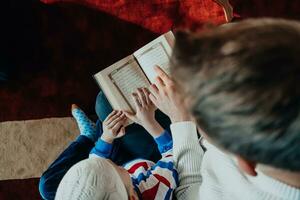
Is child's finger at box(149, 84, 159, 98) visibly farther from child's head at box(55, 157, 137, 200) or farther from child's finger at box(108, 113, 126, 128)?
child's head at box(55, 157, 137, 200)

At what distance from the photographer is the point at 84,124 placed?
4.26 feet

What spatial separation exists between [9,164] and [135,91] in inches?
22.3

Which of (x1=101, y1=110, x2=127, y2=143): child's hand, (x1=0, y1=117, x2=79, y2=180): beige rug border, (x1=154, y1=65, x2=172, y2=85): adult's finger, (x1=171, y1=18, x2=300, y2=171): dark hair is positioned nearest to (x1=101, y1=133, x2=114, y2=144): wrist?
(x1=101, y1=110, x2=127, y2=143): child's hand

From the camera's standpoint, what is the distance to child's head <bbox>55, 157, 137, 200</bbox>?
2.55 feet

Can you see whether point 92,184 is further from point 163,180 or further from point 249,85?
point 249,85

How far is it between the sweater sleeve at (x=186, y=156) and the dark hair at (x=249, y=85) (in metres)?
0.47

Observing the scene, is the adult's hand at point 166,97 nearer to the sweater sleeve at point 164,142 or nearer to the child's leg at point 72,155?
the sweater sleeve at point 164,142

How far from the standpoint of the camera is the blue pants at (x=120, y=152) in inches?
43.4

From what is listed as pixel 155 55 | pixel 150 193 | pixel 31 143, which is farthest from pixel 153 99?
pixel 31 143

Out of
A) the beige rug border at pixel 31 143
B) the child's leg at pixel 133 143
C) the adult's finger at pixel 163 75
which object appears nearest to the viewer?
the adult's finger at pixel 163 75

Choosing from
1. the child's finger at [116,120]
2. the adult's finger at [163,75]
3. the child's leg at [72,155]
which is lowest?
the child's leg at [72,155]

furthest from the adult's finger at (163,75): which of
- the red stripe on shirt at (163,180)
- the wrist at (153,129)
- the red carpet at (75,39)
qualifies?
the red carpet at (75,39)

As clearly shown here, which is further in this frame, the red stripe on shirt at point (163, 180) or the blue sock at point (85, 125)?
the blue sock at point (85, 125)

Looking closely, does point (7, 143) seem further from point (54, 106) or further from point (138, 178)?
point (138, 178)
